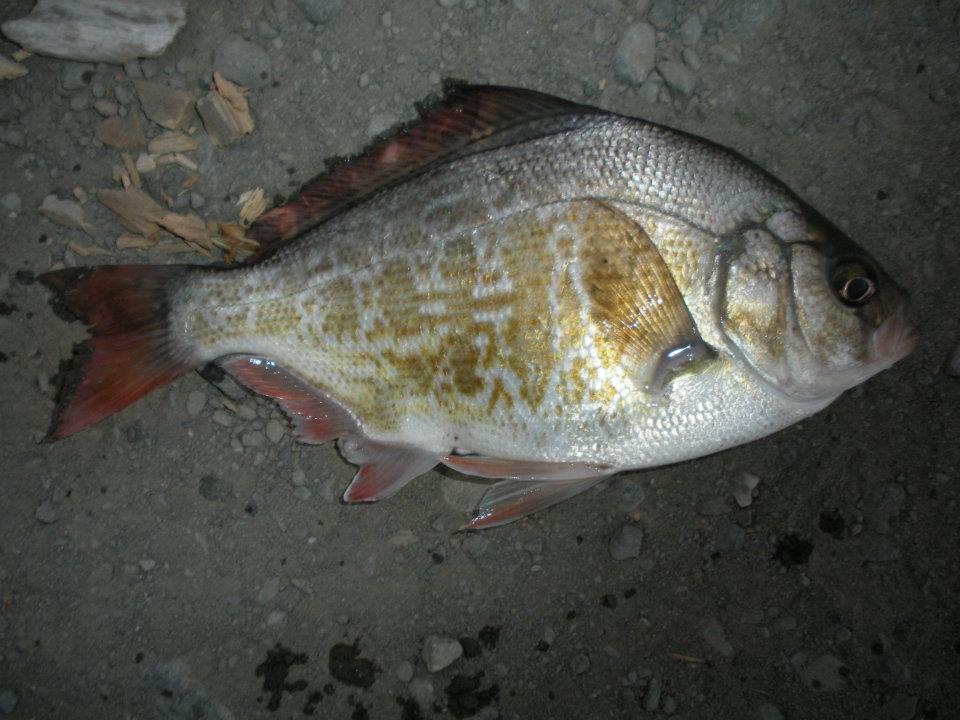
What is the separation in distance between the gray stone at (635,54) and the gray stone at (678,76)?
60 millimetres

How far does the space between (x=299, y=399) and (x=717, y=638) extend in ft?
5.57

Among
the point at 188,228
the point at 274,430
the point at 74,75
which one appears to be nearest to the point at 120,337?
the point at 188,228

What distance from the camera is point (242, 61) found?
2506 millimetres

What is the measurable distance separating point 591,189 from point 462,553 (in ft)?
4.51

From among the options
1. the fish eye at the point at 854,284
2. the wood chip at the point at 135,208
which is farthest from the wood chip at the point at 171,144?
the fish eye at the point at 854,284

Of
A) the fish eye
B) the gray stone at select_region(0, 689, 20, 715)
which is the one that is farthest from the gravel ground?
the fish eye

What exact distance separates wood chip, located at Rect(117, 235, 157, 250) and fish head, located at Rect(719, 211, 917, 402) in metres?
2.03

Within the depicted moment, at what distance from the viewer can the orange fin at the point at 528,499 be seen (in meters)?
2.15

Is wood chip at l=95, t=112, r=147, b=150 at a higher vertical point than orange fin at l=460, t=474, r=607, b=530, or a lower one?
higher

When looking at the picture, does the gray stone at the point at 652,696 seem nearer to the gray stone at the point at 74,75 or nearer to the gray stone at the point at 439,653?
the gray stone at the point at 439,653

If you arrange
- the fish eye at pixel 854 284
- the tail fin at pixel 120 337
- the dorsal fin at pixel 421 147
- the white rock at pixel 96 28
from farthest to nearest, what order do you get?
the white rock at pixel 96 28, the tail fin at pixel 120 337, the dorsal fin at pixel 421 147, the fish eye at pixel 854 284

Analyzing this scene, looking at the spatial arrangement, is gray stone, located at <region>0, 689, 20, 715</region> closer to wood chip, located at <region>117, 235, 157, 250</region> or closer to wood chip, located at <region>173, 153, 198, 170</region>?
wood chip, located at <region>117, 235, 157, 250</region>

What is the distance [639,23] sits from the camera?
2490 mm

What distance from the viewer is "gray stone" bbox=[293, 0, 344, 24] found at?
2.50m
